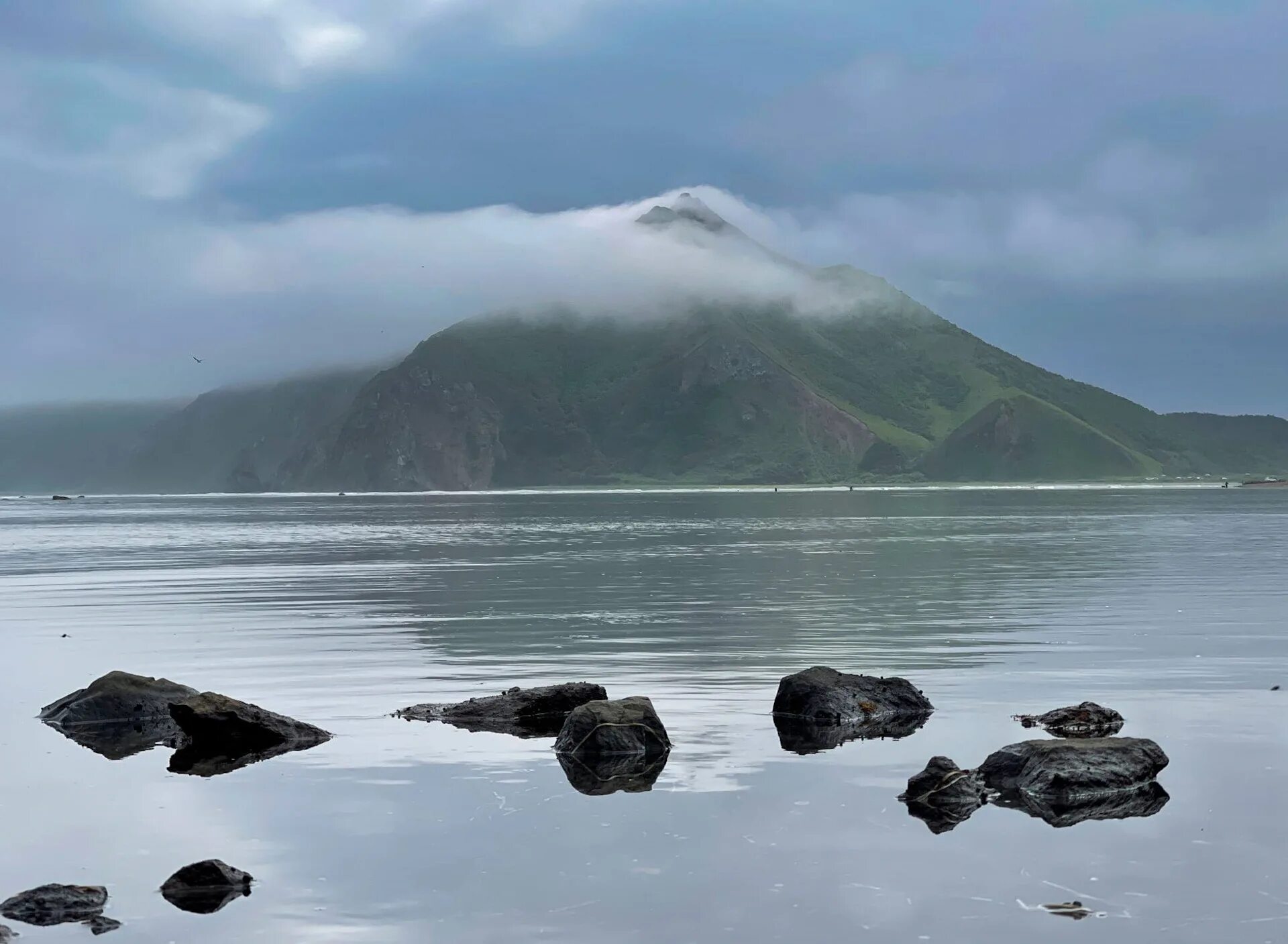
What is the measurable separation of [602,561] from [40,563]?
1232 inches

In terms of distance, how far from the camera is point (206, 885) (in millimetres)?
14930

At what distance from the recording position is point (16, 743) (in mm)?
24031

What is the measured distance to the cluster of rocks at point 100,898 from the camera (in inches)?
547

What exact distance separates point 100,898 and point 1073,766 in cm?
1239

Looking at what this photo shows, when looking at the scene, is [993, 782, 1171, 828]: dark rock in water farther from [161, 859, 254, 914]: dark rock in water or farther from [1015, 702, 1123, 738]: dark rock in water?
[161, 859, 254, 914]: dark rock in water

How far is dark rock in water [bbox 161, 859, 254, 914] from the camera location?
14555 mm

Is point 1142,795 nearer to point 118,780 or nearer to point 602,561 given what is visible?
point 118,780

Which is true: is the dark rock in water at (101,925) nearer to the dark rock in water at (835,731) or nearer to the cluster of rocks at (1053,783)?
the cluster of rocks at (1053,783)

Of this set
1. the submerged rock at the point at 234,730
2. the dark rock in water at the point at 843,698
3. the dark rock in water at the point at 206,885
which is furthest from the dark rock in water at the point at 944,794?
the submerged rock at the point at 234,730

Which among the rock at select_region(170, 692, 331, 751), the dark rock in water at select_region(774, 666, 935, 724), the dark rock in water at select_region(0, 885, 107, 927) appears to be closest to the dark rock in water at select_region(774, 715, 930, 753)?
the dark rock in water at select_region(774, 666, 935, 724)

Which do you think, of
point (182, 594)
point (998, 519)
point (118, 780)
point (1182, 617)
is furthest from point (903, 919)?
point (998, 519)

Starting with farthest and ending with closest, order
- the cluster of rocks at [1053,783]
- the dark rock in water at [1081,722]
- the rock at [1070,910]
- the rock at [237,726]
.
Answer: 1. the rock at [237,726]
2. the dark rock in water at [1081,722]
3. the cluster of rocks at [1053,783]
4. the rock at [1070,910]

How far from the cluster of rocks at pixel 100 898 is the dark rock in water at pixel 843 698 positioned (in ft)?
40.2

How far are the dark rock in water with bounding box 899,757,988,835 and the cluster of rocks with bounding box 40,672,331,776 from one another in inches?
405
